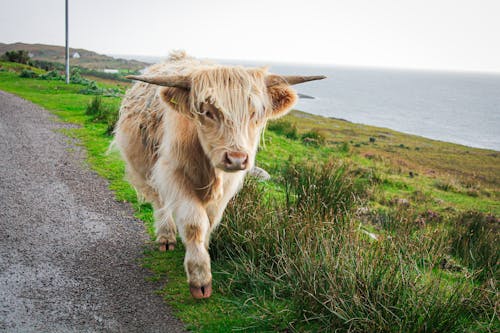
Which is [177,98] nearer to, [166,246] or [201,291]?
[201,291]

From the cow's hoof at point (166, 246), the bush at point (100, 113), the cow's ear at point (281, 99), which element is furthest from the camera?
the bush at point (100, 113)

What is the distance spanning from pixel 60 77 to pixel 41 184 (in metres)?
22.0

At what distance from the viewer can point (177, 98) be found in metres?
3.59

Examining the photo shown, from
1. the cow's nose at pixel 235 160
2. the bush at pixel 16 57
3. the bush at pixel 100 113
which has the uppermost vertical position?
the bush at pixel 16 57

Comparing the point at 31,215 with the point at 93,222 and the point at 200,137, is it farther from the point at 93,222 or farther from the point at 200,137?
the point at 200,137

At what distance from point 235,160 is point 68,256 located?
232 cm

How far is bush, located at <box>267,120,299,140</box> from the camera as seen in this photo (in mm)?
17712

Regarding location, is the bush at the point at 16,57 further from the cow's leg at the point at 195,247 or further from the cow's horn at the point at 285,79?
the cow's horn at the point at 285,79

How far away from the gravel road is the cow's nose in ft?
4.46

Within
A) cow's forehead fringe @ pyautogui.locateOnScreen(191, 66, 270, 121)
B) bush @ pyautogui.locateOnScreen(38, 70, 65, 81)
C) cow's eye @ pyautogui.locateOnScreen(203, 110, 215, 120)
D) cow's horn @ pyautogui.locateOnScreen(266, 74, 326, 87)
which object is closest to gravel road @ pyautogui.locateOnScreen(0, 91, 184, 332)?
cow's eye @ pyautogui.locateOnScreen(203, 110, 215, 120)

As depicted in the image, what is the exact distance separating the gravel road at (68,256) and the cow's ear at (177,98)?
168 cm

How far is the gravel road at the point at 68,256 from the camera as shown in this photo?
3393 millimetres

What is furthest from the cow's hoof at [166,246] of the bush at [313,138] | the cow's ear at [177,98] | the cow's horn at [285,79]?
the bush at [313,138]

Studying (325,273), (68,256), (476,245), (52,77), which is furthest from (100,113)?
(52,77)
